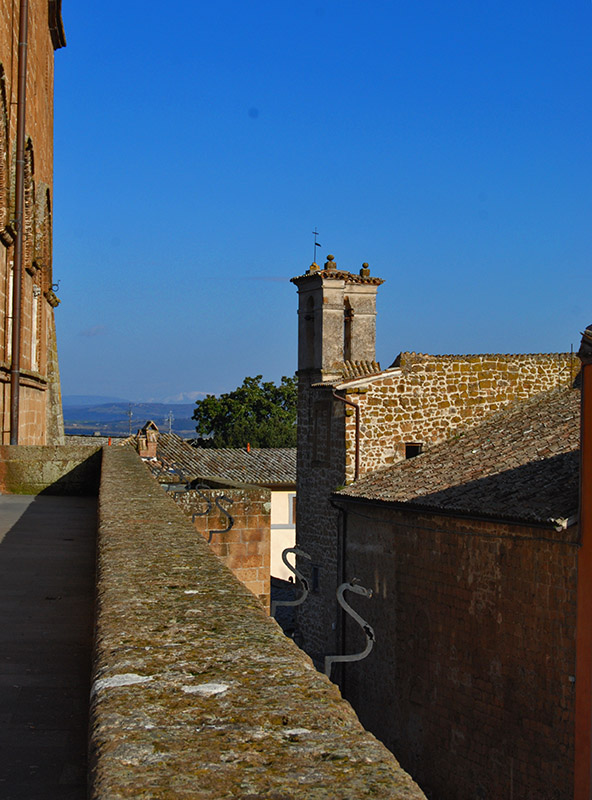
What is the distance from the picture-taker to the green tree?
62.4 m

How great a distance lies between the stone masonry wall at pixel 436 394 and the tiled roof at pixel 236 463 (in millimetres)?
17130

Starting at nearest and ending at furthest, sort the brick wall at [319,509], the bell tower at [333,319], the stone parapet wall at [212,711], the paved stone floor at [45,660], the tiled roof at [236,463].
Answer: the stone parapet wall at [212,711] → the paved stone floor at [45,660] → the brick wall at [319,509] → the bell tower at [333,319] → the tiled roof at [236,463]

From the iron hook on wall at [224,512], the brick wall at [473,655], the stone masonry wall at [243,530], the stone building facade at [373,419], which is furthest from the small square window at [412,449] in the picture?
the iron hook on wall at [224,512]

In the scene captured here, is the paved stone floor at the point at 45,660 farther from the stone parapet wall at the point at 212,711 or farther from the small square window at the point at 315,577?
the small square window at the point at 315,577

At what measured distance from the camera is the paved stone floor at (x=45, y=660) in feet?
8.24

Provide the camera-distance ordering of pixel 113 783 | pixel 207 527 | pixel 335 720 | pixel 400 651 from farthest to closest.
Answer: pixel 400 651
pixel 207 527
pixel 335 720
pixel 113 783

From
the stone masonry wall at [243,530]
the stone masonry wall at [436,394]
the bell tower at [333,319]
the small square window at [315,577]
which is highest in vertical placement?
the bell tower at [333,319]

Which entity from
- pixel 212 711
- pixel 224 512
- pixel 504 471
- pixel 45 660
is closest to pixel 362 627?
pixel 224 512

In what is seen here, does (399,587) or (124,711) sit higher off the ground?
(124,711)

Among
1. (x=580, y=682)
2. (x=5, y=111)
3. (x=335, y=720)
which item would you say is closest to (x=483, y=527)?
(x=580, y=682)

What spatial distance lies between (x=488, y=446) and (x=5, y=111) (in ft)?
33.6

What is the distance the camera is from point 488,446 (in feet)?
54.9

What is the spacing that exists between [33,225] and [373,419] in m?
7.99

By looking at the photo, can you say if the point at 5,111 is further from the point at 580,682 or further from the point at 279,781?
the point at 279,781
